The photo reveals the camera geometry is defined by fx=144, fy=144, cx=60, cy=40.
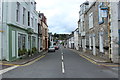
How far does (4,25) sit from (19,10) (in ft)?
12.4

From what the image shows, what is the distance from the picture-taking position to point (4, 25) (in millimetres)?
13391

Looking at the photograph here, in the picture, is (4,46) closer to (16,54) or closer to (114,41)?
(16,54)

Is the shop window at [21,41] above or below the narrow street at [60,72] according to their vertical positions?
above

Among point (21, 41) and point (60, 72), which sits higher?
point (21, 41)

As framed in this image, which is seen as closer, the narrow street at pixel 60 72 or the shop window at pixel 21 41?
the narrow street at pixel 60 72

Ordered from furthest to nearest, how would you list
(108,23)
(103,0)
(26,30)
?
(26,30) < (103,0) < (108,23)

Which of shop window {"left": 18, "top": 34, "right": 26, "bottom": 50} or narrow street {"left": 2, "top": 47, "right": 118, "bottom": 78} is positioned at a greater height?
shop window {"left": 18, "top": 34, "right": 26, "bottom": 50}

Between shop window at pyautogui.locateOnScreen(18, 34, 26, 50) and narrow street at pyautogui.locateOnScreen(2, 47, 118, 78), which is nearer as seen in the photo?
narrow street at pyautogui.locateOnScreen(2, 47, 118, 78)

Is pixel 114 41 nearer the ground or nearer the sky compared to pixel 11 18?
nearer the ground

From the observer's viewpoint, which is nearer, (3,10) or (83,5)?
(3,10)

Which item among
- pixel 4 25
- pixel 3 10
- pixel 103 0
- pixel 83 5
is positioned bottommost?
pixel 4 25

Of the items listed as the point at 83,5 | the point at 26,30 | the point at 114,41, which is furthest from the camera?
the point at 83,5

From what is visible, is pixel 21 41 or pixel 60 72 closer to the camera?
pixel 60 72

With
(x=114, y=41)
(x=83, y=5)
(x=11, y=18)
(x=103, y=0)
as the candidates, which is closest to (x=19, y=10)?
(x=11, y=18)
